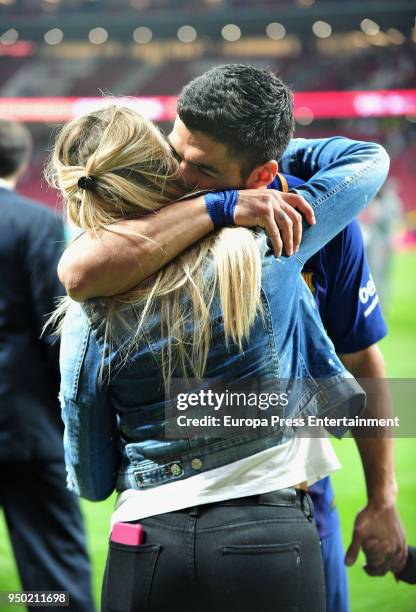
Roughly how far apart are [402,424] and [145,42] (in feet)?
78.3

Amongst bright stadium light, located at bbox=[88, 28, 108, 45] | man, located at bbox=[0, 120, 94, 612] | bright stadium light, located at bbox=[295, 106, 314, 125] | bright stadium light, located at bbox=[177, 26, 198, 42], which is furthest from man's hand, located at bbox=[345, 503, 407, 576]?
bright stadium light, located at bbox=[88, 28, 108, 45]

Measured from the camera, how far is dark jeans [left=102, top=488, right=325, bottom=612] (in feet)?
4.25

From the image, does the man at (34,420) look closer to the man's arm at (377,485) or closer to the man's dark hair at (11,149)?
the man's dark hair at (11,149)

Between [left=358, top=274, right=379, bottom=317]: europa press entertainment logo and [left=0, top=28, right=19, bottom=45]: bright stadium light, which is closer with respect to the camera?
[left=358, top=274, right=379, bottom=317]: europa press entertainment logo

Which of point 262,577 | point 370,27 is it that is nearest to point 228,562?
point 262,577

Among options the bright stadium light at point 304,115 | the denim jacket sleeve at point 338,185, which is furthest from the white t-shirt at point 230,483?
the bright stadium light at point 304,115

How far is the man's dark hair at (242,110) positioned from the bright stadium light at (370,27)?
Result: 64.2 ft

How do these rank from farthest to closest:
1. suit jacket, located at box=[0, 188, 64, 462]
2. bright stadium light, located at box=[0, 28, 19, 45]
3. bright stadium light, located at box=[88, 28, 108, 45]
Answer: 1. bright stadium light, located at box=[88, 28, 108, 45]
2. bright stadium light, located at box=[0, 28, 19, 45]
3. suit jacket, located at box=[0, 188, 64, 462]

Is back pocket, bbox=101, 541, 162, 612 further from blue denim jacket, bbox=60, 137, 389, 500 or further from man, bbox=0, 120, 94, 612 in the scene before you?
man, bbox=0, 120, 94, 612

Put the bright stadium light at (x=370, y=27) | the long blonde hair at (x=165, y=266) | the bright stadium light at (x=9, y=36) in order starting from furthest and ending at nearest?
the bright stadium light at (x=9, y=36), the bright stadium light at (x=370, y=27), the long blonde hair at (x=165, y=266)

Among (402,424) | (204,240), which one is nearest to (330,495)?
(402,424)

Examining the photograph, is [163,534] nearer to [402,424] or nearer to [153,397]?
[153,397]

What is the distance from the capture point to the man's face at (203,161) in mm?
1383

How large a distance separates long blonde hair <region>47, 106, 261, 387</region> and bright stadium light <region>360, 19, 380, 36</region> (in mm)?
19709
